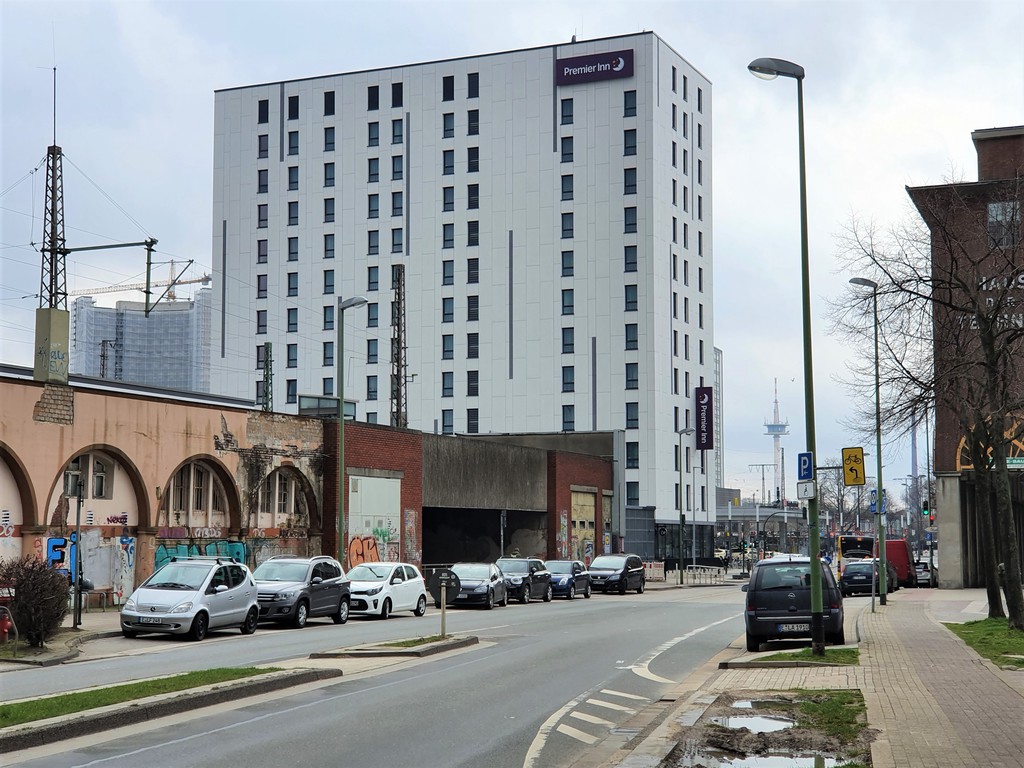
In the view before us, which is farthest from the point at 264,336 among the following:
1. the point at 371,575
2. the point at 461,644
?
the point at 461,644

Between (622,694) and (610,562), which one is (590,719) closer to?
(622,694)

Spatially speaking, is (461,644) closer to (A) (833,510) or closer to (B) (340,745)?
(B) (340,745)

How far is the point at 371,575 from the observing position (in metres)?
33.1

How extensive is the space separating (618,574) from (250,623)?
27.0 m

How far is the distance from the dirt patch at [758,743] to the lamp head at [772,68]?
36.0 ft

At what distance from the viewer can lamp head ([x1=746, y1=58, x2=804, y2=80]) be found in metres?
19.7

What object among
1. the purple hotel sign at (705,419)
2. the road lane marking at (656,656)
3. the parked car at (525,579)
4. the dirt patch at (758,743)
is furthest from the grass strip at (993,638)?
the purple hotel sign at (705,419)

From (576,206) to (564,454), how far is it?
2288 centimetres

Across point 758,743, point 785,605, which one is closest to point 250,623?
point 785,605

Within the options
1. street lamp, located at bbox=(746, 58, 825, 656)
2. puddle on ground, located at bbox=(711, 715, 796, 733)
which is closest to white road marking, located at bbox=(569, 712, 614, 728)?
puddle on ground, located at bbox=(711, 715, 796, 733)

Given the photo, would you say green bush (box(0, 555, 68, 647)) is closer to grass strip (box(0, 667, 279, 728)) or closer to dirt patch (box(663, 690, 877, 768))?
grass strip (box(0, 667, 279, 728))

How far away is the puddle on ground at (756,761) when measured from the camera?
10.0 metres

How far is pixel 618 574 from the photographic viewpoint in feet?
168

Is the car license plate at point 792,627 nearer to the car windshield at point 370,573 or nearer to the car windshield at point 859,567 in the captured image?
the car windshield at point 370,573
